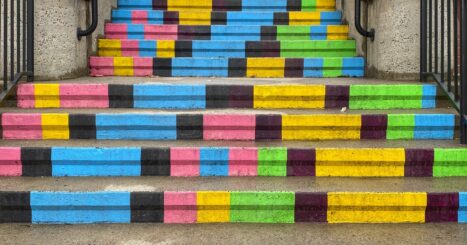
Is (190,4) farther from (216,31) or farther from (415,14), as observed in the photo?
(415,14)

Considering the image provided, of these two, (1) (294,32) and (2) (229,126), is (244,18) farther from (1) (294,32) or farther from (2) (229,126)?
(2) (229,126)

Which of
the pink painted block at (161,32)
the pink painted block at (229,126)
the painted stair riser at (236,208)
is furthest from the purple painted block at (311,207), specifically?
the pink painted block at (161,32)

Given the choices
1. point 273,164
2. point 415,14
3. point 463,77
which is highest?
point 415,14

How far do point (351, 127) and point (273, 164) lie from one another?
2.24 feet

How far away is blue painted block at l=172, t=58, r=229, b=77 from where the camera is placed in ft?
16.7

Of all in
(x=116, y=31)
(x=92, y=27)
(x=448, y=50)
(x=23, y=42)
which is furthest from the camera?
(x=116, y=31)

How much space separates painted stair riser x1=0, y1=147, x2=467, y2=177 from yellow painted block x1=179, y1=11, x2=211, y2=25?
9.45 feet

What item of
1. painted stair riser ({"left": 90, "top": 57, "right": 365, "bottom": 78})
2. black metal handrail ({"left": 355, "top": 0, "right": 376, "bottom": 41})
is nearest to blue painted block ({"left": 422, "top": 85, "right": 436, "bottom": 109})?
black metal handrail ({"left": 355, "top": 0, "right": 376, "bottom": 41})

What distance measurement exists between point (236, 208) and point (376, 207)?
2.53 ft

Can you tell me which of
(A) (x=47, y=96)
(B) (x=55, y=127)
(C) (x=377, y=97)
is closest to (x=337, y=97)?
(C) (x=377, y=97)

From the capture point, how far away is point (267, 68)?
16.8 ft

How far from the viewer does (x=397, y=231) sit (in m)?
2.90

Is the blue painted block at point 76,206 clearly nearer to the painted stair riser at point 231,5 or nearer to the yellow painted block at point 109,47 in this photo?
the yellow painted block at point 109,47

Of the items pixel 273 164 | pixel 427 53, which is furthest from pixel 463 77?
pixel 273 164
